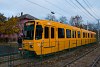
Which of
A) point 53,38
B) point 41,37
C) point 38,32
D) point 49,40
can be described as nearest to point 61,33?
point 53,38

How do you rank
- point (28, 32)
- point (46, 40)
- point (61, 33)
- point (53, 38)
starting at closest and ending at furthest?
point (28, 32)
point (46, 40)
point (53, 38)
point (61, 33)

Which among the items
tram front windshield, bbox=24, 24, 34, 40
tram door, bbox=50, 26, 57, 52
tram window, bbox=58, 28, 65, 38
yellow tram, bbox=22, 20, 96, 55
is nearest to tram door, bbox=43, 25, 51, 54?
yellow tram, bbox=22, 20, 96, 55

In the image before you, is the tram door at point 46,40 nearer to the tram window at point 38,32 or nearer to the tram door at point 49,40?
the tram door at point 49,40

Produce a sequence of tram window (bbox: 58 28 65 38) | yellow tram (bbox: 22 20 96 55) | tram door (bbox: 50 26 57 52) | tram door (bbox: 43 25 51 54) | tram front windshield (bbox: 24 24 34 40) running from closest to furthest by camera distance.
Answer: yellow tram (bbox: 22 20 96 55), tram front windshield (bbox: 24 24 34 40), tram door (bbox: 43 25 51 54), tram door (bbox: 50 26 57 52), tram window (bbox: 58 28 65 38)

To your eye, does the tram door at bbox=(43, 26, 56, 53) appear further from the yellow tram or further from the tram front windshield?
the tram front windshield

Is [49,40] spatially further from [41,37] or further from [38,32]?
[38,32]

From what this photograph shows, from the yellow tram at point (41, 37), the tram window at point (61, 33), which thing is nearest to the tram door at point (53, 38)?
the yellow tram at point (41, 37)

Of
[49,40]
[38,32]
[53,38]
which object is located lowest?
[49,40]

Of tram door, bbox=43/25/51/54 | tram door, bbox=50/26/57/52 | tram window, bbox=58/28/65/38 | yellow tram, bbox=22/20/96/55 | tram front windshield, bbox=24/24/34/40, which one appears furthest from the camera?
tram window, bbox=58/28/65/38

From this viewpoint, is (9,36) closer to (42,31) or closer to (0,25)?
(0,25)

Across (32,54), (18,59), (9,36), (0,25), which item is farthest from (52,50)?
(9,36)

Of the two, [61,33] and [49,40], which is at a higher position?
[61,33]

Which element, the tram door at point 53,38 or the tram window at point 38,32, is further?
the tram door at point 53,38

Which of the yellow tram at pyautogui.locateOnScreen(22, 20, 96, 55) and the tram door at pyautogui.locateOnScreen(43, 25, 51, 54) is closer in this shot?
the yellow tram at pyautogui.locateOnScreen(22, 20, 96, 55)
